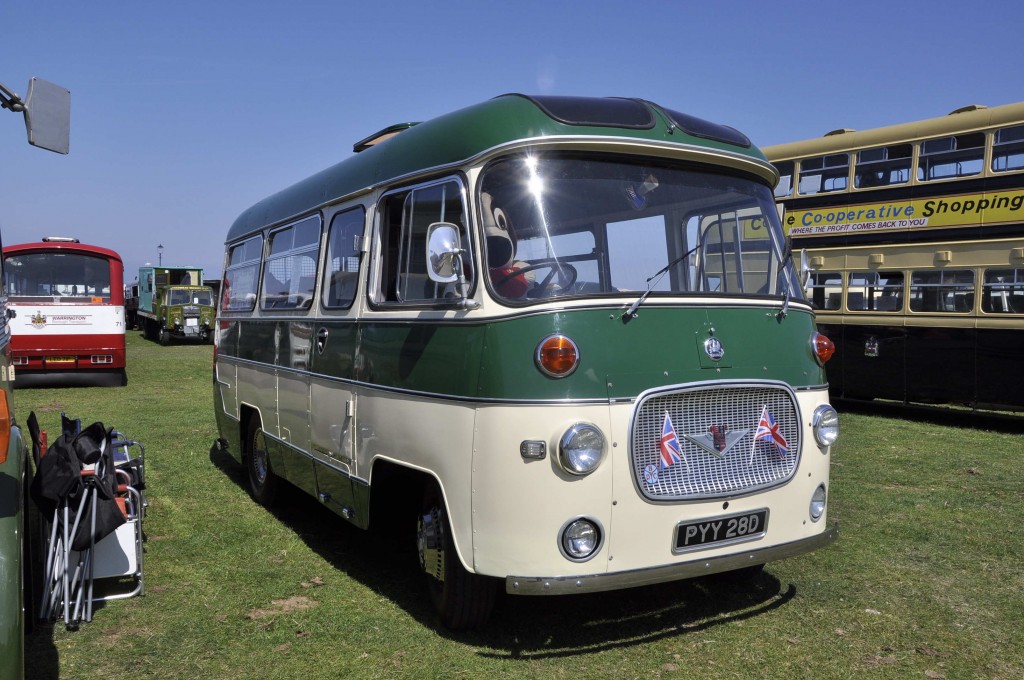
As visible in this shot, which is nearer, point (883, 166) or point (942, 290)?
point (942, 290)

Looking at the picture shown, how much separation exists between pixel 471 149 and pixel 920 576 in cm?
388

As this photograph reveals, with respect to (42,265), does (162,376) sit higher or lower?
lower

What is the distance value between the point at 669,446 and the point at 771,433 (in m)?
0.67

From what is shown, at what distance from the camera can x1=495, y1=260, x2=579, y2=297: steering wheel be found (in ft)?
13.9

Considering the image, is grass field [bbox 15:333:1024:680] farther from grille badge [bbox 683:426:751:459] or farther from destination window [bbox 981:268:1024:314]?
destination window [bbox 981:268:1024:314]

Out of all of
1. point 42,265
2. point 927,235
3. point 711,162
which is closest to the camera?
point 711,162

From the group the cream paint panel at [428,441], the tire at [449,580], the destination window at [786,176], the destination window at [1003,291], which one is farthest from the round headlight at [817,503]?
the destination window at [786,176]

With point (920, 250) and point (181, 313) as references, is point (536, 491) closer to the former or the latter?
point (920, 250)

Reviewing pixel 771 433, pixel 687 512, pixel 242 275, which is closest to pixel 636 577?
pixel 687 512

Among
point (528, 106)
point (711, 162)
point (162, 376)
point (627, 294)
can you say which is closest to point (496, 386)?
point (627, 294)

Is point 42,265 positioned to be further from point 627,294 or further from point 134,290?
point 134,290

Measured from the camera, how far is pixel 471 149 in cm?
442

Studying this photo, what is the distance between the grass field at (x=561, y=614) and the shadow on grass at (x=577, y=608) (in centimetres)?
1

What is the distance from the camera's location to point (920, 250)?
42.4 ft
